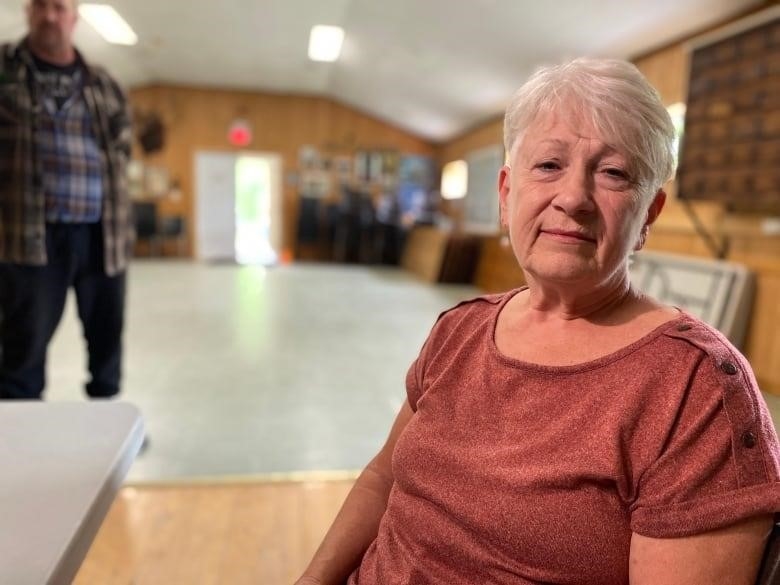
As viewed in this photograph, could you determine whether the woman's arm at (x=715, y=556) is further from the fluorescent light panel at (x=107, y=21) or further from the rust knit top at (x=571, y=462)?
the fluorescent light panel at (x=107, y=21)

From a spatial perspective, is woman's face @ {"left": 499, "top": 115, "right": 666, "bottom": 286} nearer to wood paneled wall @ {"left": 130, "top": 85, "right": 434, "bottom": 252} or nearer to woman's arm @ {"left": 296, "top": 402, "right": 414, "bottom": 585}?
woman's arm @ {"left": 296, "top": 402, "right": 414, "bottom": 585}

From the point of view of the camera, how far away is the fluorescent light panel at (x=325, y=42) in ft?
17.1

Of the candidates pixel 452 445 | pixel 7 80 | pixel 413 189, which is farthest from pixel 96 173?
pixel 413 189

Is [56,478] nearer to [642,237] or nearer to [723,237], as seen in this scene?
[642,237]

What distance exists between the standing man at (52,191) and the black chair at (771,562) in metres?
1.97

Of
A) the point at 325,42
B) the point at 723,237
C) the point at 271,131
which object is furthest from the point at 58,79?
the point at 271,131

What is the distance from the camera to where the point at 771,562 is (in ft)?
1.89

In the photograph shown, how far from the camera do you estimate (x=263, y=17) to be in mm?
4156

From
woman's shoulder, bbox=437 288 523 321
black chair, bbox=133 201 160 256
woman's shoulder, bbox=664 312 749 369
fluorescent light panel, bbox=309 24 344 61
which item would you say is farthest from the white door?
woman's shoulder, bbox=664 312 749 369

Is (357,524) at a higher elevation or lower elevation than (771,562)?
lower

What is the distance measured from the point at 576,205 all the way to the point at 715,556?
0.41 m

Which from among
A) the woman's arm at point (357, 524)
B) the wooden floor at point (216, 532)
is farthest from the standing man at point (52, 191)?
the woman's arm at point (357, 524)

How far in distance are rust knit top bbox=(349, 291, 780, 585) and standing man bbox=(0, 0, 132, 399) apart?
154 centimetres

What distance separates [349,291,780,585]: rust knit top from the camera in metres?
0.60
